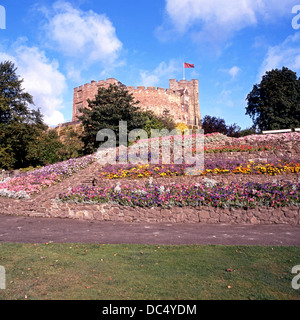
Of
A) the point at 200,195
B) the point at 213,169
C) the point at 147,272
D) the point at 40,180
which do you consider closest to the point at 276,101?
the point at 213,169

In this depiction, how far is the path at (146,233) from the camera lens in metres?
6.82

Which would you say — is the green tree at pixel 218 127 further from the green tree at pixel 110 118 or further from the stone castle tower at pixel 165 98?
the stone castle tower at pixel 165 98

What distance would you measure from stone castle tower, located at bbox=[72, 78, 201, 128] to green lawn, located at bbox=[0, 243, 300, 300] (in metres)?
34.6

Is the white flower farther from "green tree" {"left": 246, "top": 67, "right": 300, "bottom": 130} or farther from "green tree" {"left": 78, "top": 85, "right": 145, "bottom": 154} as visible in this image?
"green tree" {"left": 246, "top": 67, "right": 300, "bottom": 130}

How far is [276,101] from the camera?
3178 centimetres

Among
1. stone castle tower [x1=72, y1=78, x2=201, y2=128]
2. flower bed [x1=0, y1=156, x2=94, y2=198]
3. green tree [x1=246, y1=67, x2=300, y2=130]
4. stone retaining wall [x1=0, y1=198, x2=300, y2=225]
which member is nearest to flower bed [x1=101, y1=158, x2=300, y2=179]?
stone retaining wall [x1=0, y1=198, x2=300, y2=225]

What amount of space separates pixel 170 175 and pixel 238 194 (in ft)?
12.2

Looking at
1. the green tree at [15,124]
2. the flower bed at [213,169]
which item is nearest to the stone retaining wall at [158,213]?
the flower bed at [213,169]

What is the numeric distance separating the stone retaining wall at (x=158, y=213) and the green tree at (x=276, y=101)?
24867 millimetres

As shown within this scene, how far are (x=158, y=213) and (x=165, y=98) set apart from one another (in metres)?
35.5

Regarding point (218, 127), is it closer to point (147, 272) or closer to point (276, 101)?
point (276, 101)

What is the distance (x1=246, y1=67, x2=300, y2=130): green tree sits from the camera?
102 ft
